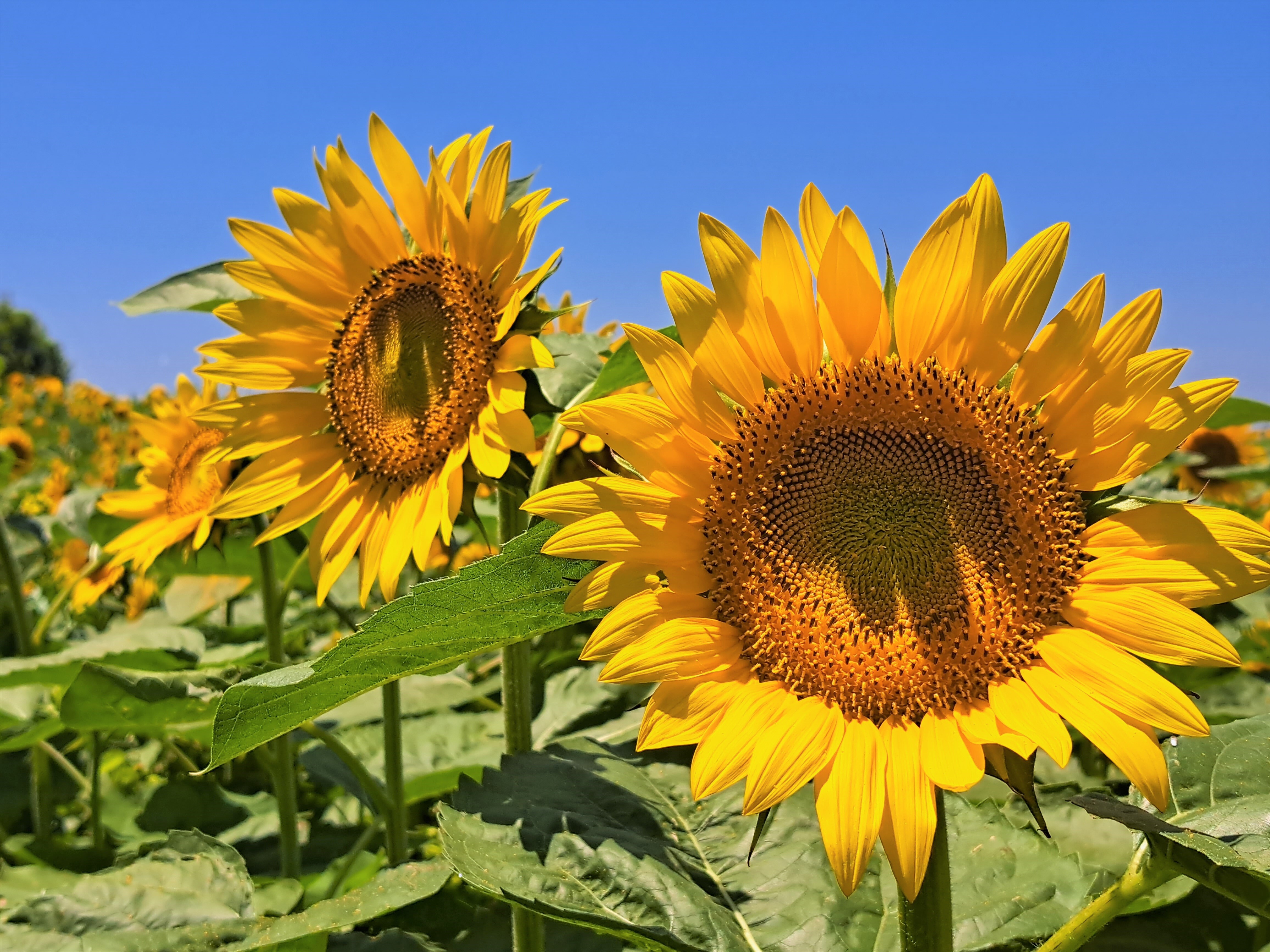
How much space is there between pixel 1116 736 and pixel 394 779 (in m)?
1.58

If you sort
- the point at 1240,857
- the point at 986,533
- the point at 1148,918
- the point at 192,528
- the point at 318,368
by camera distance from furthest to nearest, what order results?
the point at 192,528 < the point at 318,368 < the point at 1148,918 < the point at 986,533 < the point at 1240,857

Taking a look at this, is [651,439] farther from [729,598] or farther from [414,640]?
[414,640]

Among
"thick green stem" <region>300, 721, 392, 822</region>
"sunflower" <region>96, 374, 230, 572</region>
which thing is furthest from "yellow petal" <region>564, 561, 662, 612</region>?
"sunflower" <region>96, 374, 230, 572</region>

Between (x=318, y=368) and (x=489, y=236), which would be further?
(x=318, y=368)

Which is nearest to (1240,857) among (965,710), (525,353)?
(965,710)

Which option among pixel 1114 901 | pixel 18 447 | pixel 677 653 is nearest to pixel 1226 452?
pixel 1114 901

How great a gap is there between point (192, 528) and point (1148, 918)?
2591mm

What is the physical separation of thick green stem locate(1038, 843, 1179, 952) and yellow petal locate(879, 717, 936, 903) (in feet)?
0.84

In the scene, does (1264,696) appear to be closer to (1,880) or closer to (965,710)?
(965,710)

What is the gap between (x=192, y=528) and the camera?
289 centimetres

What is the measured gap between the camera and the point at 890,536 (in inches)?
59.6

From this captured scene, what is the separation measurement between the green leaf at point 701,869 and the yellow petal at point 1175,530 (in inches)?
25.6

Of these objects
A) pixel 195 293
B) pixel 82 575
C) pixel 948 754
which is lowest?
pixel 948 754

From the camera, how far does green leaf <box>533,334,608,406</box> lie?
6.45 ft
